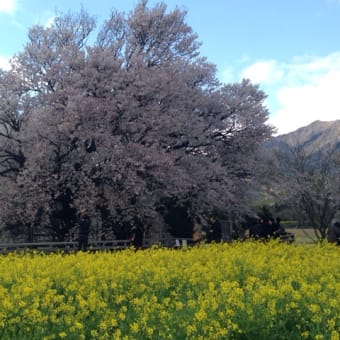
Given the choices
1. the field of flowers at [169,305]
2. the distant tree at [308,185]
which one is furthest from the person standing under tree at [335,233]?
the distant tree at [308,185]

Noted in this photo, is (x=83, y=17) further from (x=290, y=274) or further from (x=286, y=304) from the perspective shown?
(x=286, y=304)

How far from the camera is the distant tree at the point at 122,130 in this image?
27.2 meters

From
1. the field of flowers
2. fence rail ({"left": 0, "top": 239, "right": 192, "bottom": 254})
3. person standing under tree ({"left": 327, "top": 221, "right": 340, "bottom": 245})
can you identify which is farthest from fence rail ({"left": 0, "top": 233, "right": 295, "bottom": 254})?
the field of flowers

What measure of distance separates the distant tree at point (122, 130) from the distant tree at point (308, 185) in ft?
8.35

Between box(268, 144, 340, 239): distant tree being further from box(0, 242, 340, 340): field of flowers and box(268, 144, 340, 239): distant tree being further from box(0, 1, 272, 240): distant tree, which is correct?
box(0, 242, 340, 340): field of flowers

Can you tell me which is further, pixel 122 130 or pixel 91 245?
→ pixel 122 130

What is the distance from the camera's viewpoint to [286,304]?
22.2 feet

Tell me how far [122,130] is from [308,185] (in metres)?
9.36

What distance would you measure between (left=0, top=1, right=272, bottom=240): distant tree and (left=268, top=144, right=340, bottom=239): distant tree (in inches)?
100

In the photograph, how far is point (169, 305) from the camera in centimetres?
754

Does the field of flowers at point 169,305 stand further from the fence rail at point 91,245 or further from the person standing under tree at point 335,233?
the fence rail at point 91,245

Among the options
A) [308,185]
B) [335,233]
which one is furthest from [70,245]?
[335,233]

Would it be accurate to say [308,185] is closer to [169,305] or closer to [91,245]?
[91,245]

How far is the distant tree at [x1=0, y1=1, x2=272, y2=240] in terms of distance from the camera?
27172 millimetres
